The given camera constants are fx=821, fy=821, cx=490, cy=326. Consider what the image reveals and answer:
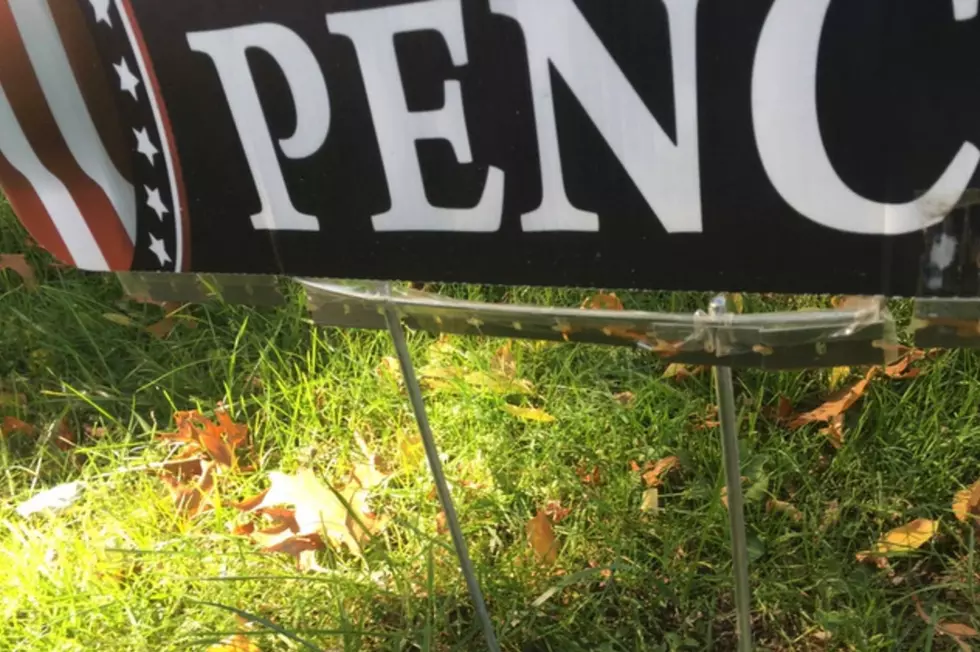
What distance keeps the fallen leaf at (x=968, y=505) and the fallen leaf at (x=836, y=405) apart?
0.69ft

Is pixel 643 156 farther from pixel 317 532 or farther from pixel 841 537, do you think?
pixel 317 532

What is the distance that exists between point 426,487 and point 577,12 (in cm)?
102

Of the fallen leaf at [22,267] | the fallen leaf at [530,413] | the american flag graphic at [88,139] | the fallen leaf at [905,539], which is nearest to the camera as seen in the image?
the american flag graphic at [88,139]

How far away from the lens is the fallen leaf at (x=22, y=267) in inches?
87.5

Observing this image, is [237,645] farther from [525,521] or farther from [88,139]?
[88,139]

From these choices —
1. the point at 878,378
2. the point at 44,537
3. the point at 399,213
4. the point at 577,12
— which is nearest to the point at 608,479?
the point at 878,378

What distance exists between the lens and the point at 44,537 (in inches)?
59.9

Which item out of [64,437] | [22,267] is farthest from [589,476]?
[22,267]

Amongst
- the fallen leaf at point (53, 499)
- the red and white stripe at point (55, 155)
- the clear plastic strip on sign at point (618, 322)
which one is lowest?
the fallen leaf at point (53, 499)

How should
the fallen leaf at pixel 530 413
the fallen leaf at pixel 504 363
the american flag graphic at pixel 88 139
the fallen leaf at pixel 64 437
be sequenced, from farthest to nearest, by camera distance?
the fallen leaf at pixel 64 437 → the fallen leaf at pixel 504 363 → the fallen leaf at pixel 530 413 → the american flag graphic at pixel 88 139

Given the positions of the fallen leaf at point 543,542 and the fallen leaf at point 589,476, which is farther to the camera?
the fallen leaf at point 589,476

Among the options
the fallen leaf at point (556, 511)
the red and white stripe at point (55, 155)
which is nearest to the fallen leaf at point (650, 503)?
the fallen leaf at point (556, 511)

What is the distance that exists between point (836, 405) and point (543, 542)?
519mm

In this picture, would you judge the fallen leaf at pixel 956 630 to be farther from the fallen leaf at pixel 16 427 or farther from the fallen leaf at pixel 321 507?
the fallen leaf at pixel 16 427
